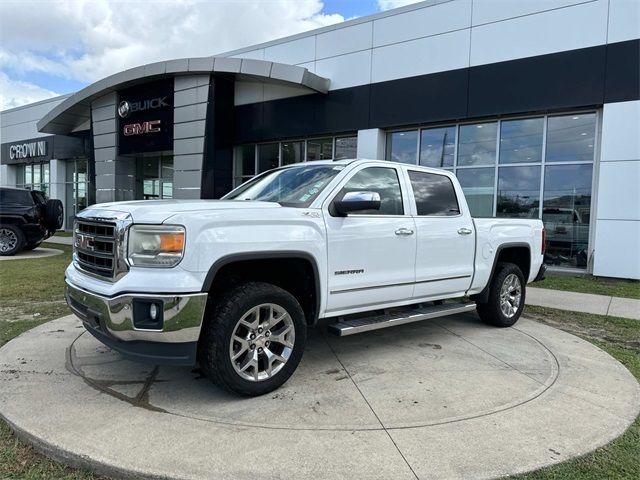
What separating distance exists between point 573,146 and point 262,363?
1069 cm

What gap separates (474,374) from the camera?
176 inches

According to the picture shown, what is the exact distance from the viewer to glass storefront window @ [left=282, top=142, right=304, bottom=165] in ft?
55.0

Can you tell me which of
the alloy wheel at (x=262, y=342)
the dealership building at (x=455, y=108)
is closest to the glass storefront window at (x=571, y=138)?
the dealership building at (x=455, y=108)

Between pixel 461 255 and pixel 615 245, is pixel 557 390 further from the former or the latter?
pixel 615 245

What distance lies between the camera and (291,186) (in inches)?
185

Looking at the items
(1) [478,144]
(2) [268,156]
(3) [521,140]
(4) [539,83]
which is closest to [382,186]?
(4) [539,83]

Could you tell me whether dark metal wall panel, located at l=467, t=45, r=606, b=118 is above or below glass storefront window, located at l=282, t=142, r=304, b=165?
above

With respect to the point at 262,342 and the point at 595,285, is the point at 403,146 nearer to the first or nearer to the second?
the point at 595,285

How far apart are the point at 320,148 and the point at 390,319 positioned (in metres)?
12.2

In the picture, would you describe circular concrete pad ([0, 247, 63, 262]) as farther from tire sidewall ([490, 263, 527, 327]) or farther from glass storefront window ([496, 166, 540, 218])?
glass storefront window ([496, 166, 540, 218])

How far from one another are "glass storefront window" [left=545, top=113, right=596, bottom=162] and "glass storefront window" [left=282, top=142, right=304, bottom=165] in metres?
7.98

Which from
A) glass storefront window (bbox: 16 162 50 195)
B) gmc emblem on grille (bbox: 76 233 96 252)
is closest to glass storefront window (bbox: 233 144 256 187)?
gmc emblem on grille (bbox: 76 233 96 252)

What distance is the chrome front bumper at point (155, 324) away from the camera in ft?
10.9

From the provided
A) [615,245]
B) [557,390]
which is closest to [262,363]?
[557,390]
